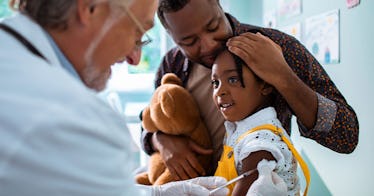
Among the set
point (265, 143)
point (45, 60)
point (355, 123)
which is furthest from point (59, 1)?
point (355, 123)

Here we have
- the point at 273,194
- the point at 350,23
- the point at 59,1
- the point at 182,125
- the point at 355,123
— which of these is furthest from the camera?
the point at 350,23

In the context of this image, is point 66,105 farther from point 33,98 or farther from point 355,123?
point 355,123

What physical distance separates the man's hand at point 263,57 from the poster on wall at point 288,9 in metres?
1.09

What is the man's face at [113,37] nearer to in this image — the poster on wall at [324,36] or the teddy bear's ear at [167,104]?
the teddy bear's ear at [167,104]

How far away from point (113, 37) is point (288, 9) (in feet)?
5.57

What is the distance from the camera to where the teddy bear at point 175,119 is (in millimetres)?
1202

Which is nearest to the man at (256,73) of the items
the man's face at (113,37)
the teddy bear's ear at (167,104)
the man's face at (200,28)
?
the man's face at (200,28)

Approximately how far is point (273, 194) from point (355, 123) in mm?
373

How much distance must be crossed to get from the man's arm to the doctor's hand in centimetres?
27

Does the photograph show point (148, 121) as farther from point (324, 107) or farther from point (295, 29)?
point (295, 29)

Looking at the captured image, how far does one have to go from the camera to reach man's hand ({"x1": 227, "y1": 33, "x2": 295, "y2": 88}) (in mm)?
1016

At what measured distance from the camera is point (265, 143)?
3.14ft

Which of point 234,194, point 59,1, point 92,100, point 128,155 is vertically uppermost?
point 59,1

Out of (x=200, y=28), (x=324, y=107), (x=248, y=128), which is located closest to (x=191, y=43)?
(x=200, y=28)
